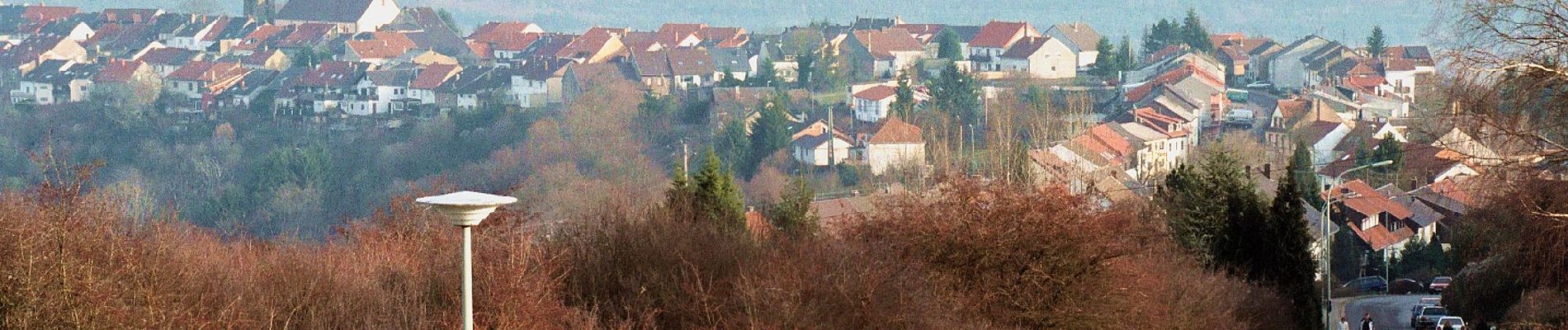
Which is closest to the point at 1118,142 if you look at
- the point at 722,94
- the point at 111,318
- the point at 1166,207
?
the point at 722,94

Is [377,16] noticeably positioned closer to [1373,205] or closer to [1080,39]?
[1080,39]

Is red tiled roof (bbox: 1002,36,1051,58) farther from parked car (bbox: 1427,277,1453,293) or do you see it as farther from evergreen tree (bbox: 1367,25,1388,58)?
parked car (bbox: 1427,277,1453,293)

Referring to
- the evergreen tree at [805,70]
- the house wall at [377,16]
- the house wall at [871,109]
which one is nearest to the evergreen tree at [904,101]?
the house wall at [871,109]

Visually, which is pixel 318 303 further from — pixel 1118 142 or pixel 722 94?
pixel 722 94

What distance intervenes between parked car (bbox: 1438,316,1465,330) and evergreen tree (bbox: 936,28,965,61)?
60760 mm

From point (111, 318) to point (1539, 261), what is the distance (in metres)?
6.50

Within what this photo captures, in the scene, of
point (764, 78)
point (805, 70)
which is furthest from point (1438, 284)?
point (764, 78)

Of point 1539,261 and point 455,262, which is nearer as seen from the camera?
point 1539,261

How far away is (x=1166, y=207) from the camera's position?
2384 centimetres

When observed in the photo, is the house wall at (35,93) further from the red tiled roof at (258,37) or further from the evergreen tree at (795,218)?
the evergreen tree at (795,218)

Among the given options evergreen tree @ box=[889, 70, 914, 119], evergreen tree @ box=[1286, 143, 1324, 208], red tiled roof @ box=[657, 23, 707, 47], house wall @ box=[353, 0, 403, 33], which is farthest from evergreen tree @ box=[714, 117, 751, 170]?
house wall @ box=[353, 0, 403, 33]

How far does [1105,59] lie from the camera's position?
71938 mm

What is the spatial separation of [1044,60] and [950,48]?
24.4 ft

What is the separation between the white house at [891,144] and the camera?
54562 mm
